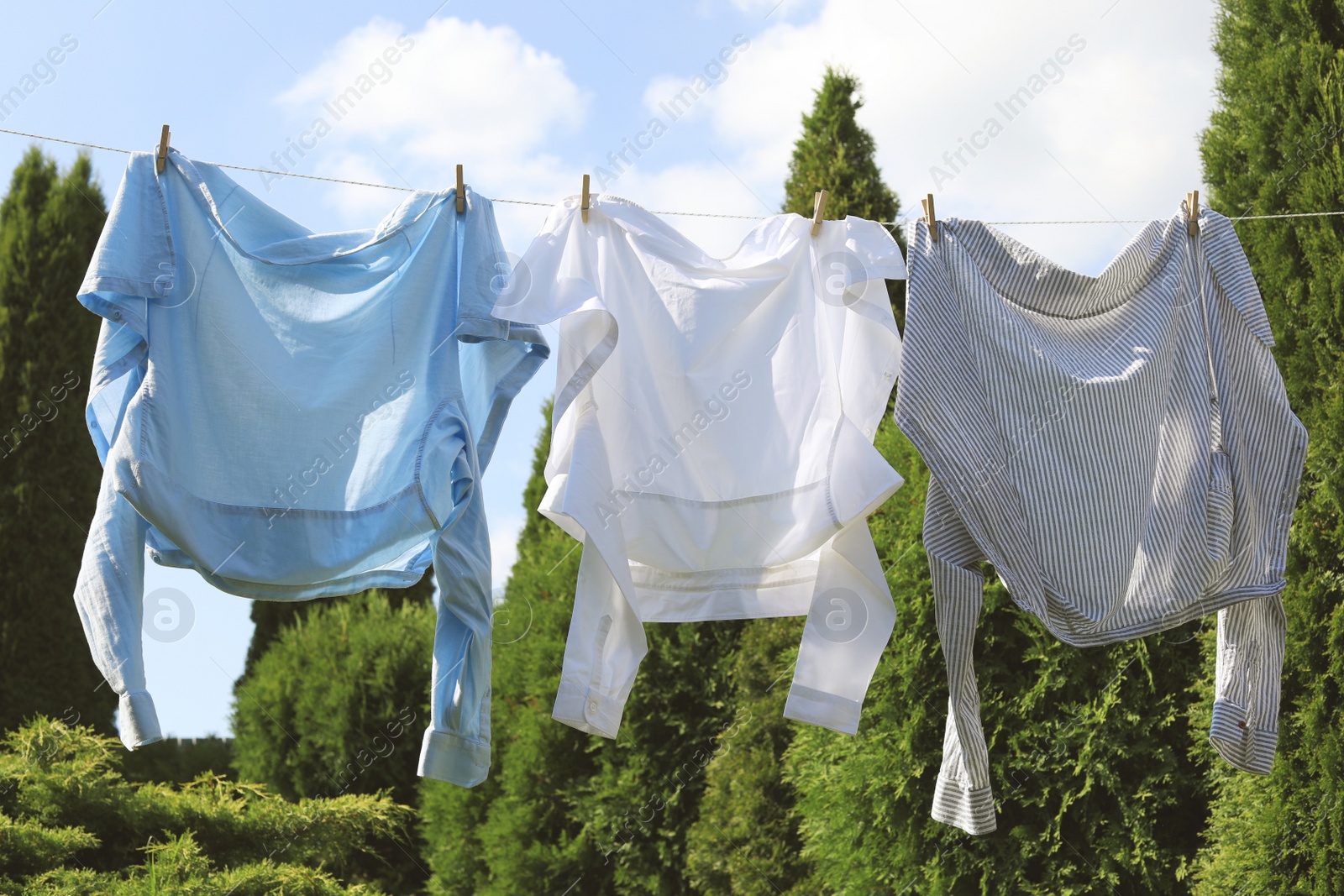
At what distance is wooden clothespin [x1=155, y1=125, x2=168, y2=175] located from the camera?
255cm

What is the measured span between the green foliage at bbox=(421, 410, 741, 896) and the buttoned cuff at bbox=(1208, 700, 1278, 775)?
271 cm

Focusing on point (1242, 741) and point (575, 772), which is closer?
point (1242, 741)

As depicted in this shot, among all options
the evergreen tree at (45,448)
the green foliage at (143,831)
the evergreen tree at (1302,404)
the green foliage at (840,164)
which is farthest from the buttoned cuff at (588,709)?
the evergreen tree at (45,448)

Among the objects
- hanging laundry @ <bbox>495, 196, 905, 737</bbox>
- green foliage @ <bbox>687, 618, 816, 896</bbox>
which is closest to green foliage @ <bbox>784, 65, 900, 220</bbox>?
green foliage @ <bbox>687, 618, 816, 896</bbox>

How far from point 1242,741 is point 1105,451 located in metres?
0.76

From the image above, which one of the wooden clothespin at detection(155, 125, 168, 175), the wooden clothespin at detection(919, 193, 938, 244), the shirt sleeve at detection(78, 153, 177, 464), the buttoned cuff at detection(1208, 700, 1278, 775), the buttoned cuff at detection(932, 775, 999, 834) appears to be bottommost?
the buttoned cuff at detection(932, 775, 999, 834)

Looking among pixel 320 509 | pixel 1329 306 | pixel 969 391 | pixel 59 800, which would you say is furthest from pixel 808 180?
pixel 59 800

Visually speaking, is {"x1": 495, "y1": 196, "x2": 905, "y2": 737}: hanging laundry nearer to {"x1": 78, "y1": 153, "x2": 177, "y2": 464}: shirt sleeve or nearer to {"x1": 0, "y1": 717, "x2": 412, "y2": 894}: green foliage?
{"x1": 78, "y1": 153, "x2": 177, "y2": 464}: shirt sleeve

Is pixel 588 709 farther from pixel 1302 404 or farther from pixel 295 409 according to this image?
pixel 1302 404

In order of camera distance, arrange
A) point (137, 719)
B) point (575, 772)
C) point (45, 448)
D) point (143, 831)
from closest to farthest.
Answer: point (137, 719) → point (143, 831) → point (575, 772) → point (45, 448)

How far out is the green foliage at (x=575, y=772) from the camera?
5262 mm

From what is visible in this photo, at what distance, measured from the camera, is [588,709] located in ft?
7.95

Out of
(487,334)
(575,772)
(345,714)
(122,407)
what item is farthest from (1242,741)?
(345,714)

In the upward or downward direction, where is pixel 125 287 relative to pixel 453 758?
upward
